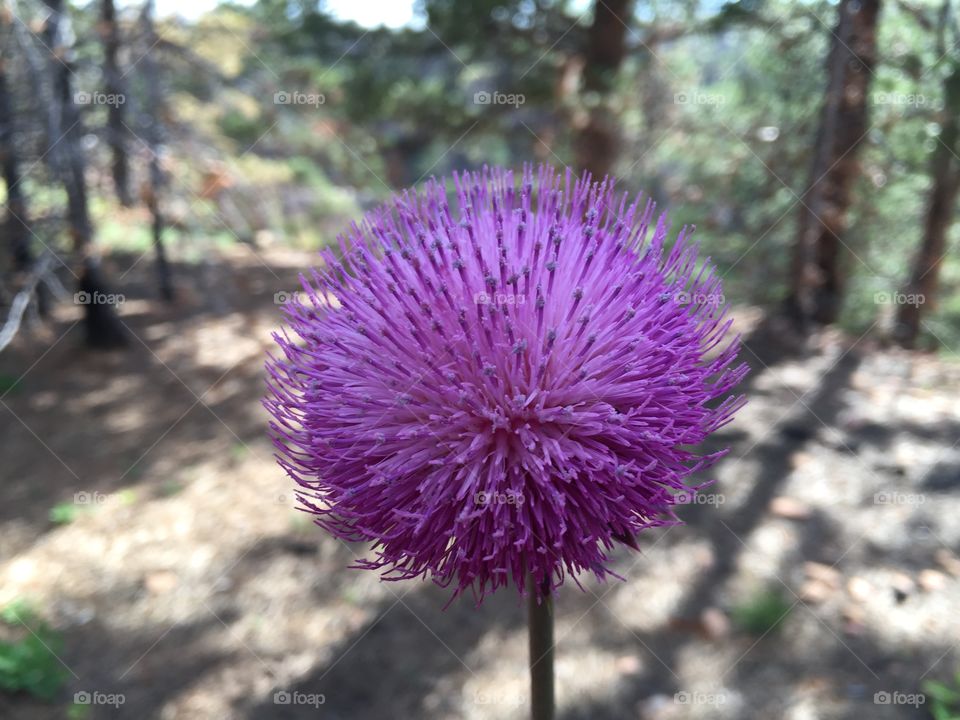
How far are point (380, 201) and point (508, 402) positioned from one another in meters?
1.74

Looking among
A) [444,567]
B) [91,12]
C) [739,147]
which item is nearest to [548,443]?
[444,567]

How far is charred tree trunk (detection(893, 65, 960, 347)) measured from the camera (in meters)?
7.11

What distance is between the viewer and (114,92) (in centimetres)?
712

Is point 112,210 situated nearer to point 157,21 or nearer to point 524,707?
point 157,21

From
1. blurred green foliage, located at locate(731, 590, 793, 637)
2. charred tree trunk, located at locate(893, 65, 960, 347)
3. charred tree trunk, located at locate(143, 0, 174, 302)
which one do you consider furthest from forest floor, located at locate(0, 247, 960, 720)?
charred tree trunk, located at locate(143, 0, 174, 302)

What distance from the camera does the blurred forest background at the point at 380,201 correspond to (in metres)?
3.76

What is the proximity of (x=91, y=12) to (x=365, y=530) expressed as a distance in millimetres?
9723

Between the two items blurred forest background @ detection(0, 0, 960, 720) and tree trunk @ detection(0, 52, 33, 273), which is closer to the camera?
blurred forest background @ detection(0, 0, 960, 720)

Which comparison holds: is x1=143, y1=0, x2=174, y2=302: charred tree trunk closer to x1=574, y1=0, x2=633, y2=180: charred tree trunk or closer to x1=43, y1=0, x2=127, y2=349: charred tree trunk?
x1=43, y1=0, x2=127, y2=349: charred tree trunk

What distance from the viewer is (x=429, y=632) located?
403cm

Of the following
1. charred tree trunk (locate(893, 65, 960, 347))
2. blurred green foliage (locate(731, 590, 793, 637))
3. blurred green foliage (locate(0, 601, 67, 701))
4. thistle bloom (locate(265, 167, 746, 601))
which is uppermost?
thistle bloom (locate(265, 167, 746, 601))

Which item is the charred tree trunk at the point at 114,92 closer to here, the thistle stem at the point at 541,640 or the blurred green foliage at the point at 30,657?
the blurred green foliage at the point at 30,657

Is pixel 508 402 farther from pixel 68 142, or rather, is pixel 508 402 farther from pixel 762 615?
pixel 68 142

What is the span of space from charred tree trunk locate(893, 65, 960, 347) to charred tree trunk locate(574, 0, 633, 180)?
11.3 feet
